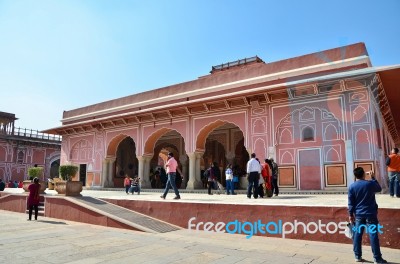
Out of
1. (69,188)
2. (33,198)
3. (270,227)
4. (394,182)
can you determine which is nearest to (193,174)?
(69,188)

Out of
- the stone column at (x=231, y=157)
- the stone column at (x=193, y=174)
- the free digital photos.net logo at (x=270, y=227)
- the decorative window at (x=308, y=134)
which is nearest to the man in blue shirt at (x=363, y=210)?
the free digital photos.net logo at (x=270, y=227)

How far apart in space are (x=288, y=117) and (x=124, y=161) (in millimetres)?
10777

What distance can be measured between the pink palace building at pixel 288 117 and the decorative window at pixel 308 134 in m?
0.03

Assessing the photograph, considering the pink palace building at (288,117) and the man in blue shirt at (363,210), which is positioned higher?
the pink palace building at (288,117)

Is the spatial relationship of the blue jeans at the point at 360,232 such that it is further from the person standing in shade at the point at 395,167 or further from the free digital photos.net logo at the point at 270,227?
the person standing in shade at the point at 395,167

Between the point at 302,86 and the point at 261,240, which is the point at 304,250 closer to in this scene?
the point at 261,240

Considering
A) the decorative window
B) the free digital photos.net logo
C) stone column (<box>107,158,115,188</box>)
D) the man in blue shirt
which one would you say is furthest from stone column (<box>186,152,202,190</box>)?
the man in blue shirt

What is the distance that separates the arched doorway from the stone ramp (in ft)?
31.9

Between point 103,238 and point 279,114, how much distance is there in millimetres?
7866

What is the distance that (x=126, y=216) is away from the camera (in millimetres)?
6922

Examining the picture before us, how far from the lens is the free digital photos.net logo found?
16.2ft

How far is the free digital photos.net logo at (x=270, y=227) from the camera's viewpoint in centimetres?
493

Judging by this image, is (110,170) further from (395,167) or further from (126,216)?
(395,167)

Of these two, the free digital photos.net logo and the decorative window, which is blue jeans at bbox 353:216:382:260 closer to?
the free digital photos.net logo
